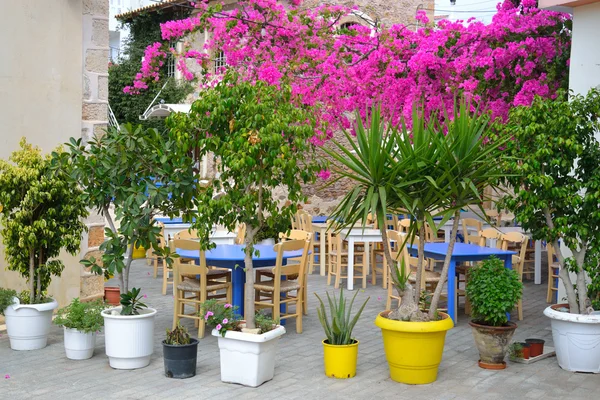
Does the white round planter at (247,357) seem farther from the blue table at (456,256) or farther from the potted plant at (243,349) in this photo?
the blue table at (456,256)

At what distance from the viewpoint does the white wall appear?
22.4ft

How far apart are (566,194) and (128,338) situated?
3397 mm

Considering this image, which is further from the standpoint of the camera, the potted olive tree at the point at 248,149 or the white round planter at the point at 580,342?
the white round planter at the point at 580,342

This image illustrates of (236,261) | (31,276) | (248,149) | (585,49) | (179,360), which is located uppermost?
(585,49)

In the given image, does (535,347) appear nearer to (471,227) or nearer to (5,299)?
(5,299)

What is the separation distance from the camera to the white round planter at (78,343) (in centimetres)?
580

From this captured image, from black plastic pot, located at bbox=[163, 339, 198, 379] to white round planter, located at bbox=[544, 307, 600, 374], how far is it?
2.68 metres

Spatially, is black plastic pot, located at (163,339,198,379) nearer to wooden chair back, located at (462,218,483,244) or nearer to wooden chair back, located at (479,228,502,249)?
wooden chair back, located at (479,228,502,249)

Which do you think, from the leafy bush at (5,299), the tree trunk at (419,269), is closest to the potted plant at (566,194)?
the tree trunk at (419,269)

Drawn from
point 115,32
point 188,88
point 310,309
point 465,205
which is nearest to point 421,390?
point 465,205

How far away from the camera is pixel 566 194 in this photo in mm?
5656

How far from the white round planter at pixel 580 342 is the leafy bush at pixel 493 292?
0.40 m

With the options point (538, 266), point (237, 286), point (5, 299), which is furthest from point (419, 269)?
point (538, 266)

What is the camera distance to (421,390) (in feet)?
16.7
